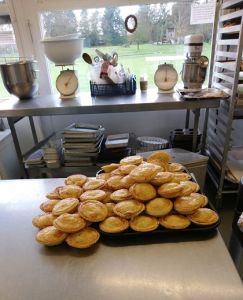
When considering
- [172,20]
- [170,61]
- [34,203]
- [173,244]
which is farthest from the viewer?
[170,61]

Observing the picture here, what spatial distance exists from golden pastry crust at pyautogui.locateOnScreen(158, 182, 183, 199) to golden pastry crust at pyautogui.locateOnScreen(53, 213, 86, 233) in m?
0.25

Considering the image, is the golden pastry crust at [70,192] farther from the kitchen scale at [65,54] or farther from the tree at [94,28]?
the tree at [94,28]

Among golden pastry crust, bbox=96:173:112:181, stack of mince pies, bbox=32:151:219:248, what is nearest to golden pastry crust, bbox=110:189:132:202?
stack of mince pies, bbox=32:151:219:248

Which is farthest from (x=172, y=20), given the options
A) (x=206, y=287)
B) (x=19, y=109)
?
(x=206, y=287)

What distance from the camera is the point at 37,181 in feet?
3.53

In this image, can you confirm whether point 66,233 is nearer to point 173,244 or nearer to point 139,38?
point 173,244

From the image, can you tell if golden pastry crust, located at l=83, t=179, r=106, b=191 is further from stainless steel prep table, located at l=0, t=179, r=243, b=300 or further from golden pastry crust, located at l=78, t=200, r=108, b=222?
stainless steel prep table, located at l=0, t=179, r=243, b=300

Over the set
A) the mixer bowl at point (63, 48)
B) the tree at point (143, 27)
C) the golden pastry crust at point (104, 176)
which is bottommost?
the golden pastry crust at point (104, 176)

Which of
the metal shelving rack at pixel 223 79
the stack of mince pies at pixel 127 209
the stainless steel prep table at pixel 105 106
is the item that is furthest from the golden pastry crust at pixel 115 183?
the metal shelving rack at pixel 223 79

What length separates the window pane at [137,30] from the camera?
207 cm

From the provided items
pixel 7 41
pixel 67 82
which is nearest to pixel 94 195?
pixel 67 82

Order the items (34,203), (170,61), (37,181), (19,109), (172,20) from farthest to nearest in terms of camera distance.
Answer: (170,61), (172,20), (19,109), (37,181), (34,203)

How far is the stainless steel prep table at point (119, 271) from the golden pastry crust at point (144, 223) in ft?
0.17

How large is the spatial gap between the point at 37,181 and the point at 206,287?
2.56 feet
